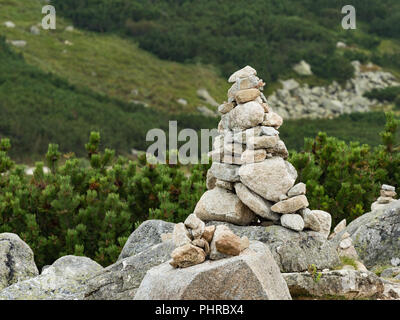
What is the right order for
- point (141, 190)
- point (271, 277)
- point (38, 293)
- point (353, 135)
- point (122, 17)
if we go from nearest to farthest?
point (271, 277) < point (38, 293) < point (141, 190) < point (353, 135) < point (122, 17)

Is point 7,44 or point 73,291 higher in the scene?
point 73,291

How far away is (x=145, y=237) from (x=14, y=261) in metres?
3.03

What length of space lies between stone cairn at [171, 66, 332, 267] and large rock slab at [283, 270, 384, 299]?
1.19 m

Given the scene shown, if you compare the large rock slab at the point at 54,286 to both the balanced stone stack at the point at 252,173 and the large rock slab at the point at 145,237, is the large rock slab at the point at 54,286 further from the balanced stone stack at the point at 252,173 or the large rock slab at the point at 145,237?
the balanced stone stack at the point at 252,173

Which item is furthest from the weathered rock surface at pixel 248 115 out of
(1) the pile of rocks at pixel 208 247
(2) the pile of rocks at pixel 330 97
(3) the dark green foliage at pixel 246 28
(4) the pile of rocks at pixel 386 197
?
(3) the dark green foliage at pixel 246 28

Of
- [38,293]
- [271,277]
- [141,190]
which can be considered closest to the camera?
[271,277]

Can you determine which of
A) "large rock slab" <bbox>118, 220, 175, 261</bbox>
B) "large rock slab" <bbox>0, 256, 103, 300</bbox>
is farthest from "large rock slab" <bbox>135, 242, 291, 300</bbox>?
"large rock slab" <bbox>118, 220, 175, 261</bbox>

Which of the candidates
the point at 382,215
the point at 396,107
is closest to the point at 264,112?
the point at 382,215

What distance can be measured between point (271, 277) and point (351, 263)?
4.00m

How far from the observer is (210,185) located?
1293 cm

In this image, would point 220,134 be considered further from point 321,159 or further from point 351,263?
point 321,159

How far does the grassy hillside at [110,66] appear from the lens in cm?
7859

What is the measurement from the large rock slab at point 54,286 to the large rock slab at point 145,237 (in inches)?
41.8

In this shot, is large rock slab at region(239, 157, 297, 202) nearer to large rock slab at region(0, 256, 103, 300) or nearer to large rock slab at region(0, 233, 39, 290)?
large rock slab at region(0, 256, 103, 300)
